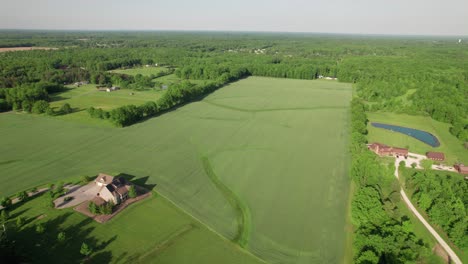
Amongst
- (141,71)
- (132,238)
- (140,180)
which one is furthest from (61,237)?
(141,71)

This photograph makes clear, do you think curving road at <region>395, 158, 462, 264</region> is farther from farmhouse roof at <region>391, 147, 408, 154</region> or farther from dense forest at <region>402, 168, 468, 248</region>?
farmhouse roof at <region>391, 147, 408, 154</region>

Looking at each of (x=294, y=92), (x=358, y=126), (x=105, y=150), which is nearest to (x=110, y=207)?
(x=105, y=150)

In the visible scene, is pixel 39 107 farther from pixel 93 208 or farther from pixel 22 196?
pixel 93 208

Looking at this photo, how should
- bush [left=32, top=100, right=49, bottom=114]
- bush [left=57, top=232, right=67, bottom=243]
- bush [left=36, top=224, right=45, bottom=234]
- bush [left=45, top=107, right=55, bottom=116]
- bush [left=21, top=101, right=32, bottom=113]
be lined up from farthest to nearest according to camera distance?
bush [left=21, top=101, right=32, bottom=113] → bush [left=32, top=100, right=49, bottom=114] → bush [left=45, top=107, right=55, bottom=116] → bush [left=36, top=224, right=45, bottom=234] → bush [left=57, top=232, right=67, bottom=243]

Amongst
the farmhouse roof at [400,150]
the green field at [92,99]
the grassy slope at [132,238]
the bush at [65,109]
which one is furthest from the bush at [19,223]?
the farmhouse roof at [400,150]

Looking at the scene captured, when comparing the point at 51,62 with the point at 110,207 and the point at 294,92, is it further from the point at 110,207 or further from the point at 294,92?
the point at 110,207

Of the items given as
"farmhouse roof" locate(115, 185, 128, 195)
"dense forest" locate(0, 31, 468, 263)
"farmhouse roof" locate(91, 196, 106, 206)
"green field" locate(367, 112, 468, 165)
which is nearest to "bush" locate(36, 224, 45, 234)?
"farmhouse roof" locate(91, 196, 106, 206)
